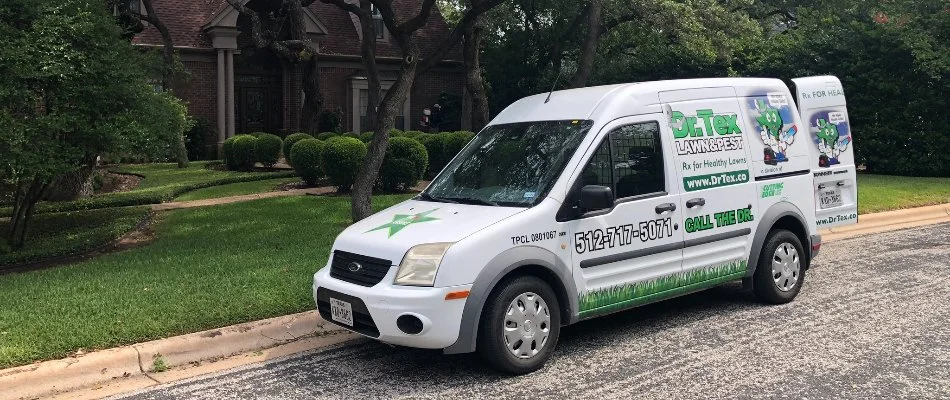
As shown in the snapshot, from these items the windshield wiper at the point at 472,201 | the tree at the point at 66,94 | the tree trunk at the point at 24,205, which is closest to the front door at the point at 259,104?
the tree trunk at the point at 24,205

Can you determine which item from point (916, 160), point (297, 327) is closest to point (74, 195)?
point (297, 327)

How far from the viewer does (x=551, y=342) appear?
5.54 m

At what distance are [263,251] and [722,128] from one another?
5327 mm

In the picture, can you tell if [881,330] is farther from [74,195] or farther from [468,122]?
[468,122]

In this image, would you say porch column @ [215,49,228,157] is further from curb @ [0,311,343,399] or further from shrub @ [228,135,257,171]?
curb @ [0,311,343,399]

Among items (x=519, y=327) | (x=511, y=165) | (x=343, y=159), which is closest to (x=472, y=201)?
(x=511, y=165)

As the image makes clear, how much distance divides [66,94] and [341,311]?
18.5 feet

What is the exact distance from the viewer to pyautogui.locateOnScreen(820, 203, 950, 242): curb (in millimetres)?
11557

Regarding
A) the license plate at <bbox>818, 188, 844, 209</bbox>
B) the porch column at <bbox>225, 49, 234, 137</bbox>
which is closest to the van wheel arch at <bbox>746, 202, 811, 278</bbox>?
the license plate at <bbox>818, 188, 844, 209</bbox>

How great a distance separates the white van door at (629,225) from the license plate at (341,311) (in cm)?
155

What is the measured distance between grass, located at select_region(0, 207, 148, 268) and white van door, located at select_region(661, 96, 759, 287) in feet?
25.9

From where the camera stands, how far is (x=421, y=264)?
513 cm

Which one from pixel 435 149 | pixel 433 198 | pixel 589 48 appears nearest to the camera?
pixel 433 198

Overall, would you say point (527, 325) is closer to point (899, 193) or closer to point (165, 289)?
point (165, 289)
